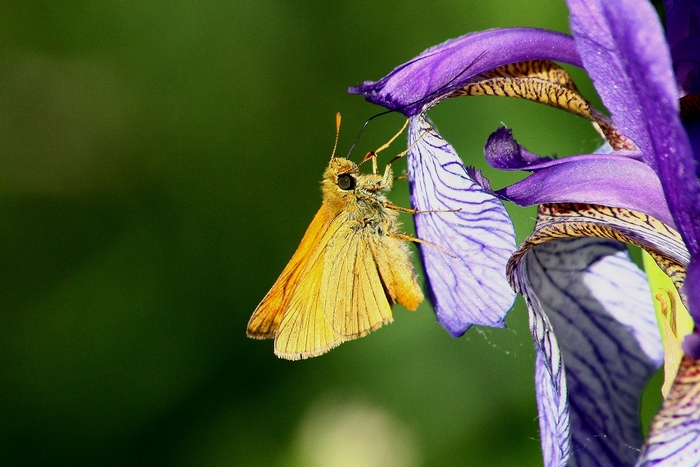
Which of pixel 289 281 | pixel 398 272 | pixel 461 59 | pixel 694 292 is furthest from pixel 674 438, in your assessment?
pixel 289 281

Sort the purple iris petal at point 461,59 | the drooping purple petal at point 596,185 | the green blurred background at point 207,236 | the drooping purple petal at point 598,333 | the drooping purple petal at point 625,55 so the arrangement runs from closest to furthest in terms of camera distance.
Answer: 1. the drooping purple petal at point 625,55
2. the drooping purple petal at point 596,185
3. the purple iris petal at point 461,59
4. the drooping purple petal at point 598,333
5. the green blurred background at point 207,236

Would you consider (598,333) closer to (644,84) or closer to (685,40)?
(685,40)

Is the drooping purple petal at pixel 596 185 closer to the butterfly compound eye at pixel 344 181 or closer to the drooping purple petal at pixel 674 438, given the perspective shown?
the drooping purple petal at pixel 674 438

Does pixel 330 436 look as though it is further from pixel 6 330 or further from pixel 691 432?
pixel 691 432

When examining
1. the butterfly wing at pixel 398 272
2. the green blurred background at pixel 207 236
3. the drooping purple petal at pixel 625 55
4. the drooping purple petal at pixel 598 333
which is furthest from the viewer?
the green blurred background at pixel 207 236

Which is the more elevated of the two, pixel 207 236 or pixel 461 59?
pixel 461 59

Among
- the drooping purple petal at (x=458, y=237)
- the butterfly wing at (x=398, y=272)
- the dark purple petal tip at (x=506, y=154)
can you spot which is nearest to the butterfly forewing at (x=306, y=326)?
the butterfly wing at (x=398, y=272)

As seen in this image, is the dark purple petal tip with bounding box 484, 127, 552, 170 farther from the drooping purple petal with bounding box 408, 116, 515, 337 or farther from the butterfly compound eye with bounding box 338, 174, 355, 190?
the butterfly compound eye with bounding box 338, 174, 355, 190

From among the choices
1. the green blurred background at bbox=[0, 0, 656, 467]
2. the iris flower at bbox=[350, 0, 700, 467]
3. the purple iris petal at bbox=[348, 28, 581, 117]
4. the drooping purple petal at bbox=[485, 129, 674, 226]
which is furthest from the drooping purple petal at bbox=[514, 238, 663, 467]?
the green blurred background at bbox=[0, 0, 656, 467]
